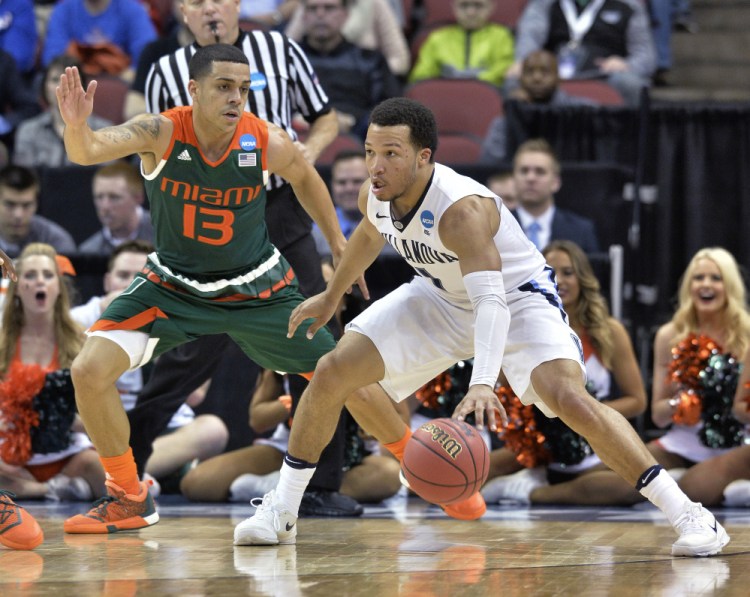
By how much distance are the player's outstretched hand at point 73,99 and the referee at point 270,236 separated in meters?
1.17

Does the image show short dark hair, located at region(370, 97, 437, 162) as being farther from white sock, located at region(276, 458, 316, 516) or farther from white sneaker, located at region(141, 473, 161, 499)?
white sneaker, located at region(141, 473, 161, 499)

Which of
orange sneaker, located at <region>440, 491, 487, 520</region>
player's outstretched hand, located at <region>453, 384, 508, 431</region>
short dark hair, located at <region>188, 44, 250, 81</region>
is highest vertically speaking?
short dark hair, located at <region>188, 44, 250, 81</region>

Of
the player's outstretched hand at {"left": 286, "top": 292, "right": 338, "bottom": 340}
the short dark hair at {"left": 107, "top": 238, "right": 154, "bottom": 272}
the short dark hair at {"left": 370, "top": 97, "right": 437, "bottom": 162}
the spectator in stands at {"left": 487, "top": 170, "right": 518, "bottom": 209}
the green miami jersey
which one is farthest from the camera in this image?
the spectator in stands at {"left": 487, "top": 170, "right": 518, "bottom": 209}

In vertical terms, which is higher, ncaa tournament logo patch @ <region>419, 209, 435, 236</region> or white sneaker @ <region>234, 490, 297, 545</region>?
ncaa tournament logo patch @ <region>419, 209, 435, 236</region>

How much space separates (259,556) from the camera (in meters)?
4.36

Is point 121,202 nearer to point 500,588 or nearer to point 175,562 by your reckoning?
point 175,562

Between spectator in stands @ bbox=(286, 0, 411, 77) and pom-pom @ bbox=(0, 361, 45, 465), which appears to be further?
spectator in stands @ bbox=(286, 0, 411, 77)

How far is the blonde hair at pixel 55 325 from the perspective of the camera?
6.48m

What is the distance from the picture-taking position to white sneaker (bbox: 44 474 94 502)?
639 centimetres

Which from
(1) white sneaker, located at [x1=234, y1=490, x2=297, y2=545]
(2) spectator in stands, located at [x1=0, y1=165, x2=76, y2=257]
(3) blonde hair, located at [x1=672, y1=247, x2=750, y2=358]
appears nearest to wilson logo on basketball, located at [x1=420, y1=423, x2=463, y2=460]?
(1) white sneaker, located at [x1=234, y1=490, x2=297, y2=545]

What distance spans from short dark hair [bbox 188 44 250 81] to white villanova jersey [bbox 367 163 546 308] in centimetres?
77

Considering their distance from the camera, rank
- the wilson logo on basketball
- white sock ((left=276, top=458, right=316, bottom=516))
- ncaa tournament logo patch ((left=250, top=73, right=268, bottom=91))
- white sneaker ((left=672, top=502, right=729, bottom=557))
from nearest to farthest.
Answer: the wilson logo on basketball, white sneaker ((left=672, top=502, right=729, bottom=557)), white sock ((left=276, top=458, right=316, bottom=516)), ncaa tournament logo patch ((left=250, top=73, right=268, bottom=91))

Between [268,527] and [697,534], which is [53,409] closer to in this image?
[268,527]

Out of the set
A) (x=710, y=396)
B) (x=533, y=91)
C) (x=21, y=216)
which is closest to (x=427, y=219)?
(x=710, y=396)
